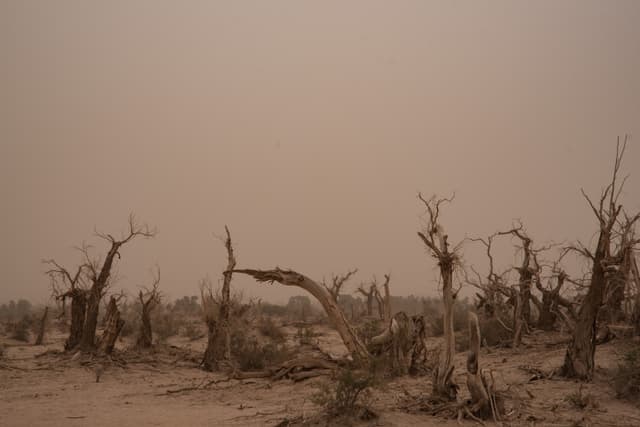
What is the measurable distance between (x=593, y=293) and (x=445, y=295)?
369 cm

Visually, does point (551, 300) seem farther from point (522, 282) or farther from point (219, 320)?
point (219, 320)

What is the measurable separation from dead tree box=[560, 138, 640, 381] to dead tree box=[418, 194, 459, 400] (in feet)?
10.9

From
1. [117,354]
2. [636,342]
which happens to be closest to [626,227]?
[636,342]

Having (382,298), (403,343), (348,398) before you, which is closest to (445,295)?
(348,398)

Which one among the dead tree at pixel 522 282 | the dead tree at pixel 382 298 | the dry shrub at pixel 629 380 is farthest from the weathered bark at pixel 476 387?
the dead tree at pixel 522 282

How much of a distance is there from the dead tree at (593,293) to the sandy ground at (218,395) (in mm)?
429

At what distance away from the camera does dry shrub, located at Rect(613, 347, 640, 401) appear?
9.51 meters

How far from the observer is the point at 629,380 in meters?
9.62

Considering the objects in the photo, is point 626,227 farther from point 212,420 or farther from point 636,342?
point 212,420

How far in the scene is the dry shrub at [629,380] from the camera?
951cm

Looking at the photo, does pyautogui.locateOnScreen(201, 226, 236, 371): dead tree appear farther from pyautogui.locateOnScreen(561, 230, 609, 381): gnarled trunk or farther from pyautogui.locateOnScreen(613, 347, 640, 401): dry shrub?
pyautogui.locateOnScreen(613, 347, 640, 401): dry shrub

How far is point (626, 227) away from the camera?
34.3ft

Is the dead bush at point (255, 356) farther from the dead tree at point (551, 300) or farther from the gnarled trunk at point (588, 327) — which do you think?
the dead tree at point (551, 300)

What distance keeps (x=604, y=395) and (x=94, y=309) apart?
14.8m
